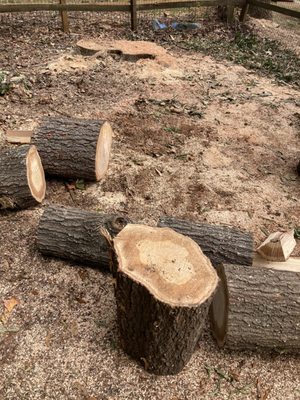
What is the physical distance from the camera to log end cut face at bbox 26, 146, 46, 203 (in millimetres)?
3871

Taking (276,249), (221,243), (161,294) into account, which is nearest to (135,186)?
(221,243)

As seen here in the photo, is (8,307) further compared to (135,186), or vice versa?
(135,186)

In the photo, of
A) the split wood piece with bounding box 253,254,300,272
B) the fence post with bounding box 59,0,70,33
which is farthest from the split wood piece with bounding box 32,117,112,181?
the fence post with bounding box 59,0,70,33

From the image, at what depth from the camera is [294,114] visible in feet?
20.7

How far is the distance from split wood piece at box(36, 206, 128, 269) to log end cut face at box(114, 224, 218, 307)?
2.33 feet

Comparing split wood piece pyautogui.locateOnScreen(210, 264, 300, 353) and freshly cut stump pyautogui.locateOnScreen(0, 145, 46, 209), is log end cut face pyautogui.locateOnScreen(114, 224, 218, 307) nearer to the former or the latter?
split wood piece pyautogui.locateOnScreen(210, 264, 300, 353)

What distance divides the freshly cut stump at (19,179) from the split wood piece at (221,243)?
1.48 metres

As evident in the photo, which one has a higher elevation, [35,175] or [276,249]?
[35,175]

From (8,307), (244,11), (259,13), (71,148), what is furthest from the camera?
(259,13)

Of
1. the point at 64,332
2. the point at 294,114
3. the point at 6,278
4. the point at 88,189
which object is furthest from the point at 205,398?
the point at 294,114

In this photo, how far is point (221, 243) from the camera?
324 cm

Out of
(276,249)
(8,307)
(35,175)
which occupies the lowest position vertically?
(8,307)

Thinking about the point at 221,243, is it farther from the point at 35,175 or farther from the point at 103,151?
the point at 35,175

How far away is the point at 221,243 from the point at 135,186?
5.22ft
